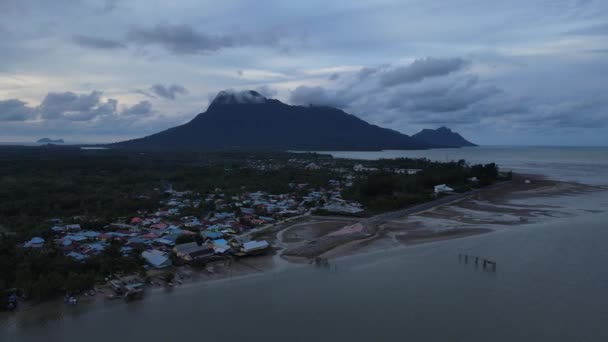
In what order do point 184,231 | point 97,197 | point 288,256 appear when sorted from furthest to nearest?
1. point 97,197
2. point 184,231
3. point 288,256

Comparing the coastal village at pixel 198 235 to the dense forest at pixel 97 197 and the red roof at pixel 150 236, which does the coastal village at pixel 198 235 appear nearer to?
Answer: the red roof at pixel 150 236

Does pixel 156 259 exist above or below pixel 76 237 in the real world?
below

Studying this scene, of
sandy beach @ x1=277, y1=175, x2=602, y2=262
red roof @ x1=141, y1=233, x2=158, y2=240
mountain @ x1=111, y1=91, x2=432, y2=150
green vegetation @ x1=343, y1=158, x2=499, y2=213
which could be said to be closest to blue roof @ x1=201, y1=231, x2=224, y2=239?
red roof @ x1=141, y1=233, x2=158, y2=240

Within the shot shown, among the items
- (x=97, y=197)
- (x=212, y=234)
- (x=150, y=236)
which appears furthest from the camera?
(x=97, y=197)

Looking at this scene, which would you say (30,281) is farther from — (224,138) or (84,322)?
(224,138)

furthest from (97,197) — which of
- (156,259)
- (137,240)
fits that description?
(156,259)

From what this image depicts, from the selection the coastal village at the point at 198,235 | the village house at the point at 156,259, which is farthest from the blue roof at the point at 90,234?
the village house at the point at 156,259

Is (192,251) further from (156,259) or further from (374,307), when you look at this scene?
(374,307)
